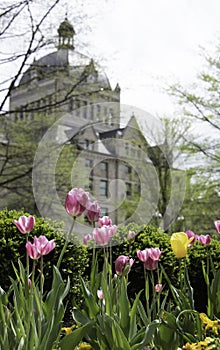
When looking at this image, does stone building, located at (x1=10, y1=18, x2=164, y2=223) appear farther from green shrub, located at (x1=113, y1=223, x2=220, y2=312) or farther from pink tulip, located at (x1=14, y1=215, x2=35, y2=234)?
pink tulip, located at (x1=14, y1=215, x2=35, y2=234)

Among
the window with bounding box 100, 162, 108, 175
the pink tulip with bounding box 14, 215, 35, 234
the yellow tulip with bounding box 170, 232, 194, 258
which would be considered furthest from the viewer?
the window with bounding box 100, 162, 108, 175

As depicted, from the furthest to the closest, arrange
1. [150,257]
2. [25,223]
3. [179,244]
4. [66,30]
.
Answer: [66,30] < [150,257] < [179,244] < [25,223]

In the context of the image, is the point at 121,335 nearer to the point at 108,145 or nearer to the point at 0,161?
the point at 108,145

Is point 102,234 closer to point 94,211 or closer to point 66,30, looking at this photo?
point 94,211

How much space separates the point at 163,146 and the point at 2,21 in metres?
5.63

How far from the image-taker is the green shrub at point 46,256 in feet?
11.0

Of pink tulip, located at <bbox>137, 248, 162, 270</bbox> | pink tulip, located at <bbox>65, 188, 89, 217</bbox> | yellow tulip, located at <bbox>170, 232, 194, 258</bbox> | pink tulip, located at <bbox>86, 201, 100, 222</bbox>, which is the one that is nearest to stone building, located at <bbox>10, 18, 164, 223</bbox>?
pink tulip, located at <bbox>137, 248, 162, 270</bbox>

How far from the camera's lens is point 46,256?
3.47m

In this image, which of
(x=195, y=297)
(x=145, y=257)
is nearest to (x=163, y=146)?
(x=195, y=297)

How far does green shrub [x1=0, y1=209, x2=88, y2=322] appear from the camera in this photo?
11.0ft

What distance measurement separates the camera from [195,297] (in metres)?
4.44

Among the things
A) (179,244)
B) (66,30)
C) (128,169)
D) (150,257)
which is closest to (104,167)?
(128,169)

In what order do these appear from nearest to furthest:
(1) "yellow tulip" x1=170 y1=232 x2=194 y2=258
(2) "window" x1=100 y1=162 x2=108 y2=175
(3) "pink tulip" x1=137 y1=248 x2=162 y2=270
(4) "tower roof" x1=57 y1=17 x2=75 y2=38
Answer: (1) "yellow tulip" x1=170 y1=232 x2=194 y2=258 < (3) "pink tulip" x1=137 y1=248 x2=162 y2=270 < (4) "tower roof" x1=57 y1=17 x2=75 y2=38 < (2) "window" x1=100 y1=162 x2=108 y2=175

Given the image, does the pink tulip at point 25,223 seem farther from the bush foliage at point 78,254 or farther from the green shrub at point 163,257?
the green shrub at point 163,257
